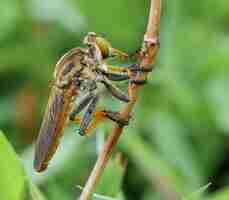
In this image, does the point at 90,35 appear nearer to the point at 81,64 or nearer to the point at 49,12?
the point at 81,64

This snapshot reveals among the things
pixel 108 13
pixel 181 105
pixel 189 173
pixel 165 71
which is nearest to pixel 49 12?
pixel 108 13

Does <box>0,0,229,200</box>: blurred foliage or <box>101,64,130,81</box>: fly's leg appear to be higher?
<box>101,64,130,81</box>: fly's leg

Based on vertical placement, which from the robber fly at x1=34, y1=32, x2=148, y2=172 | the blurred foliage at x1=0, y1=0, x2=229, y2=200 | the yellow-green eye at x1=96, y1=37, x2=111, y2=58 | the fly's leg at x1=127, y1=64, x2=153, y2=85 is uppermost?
the fly's leg at x1=127, y1=64, x2=153, y2=85

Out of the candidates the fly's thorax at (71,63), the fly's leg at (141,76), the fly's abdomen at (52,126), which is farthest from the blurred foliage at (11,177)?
the fly's thorax at (71,63)

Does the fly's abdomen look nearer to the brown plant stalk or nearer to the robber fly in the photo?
the robber fly

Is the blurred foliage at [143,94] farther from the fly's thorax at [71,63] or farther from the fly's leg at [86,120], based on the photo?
the fly's thorax at [71,63]

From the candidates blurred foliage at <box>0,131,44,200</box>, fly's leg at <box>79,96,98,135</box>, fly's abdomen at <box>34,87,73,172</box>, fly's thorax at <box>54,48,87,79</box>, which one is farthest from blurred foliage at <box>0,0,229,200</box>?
blurred foliage at <box>0,131,44,200</box>
